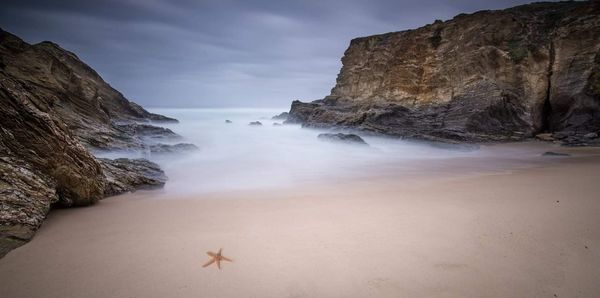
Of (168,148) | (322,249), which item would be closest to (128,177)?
(322,249)

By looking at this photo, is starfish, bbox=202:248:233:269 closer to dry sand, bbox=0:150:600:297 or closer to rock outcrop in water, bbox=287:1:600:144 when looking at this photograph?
dry sand, bbox=0:150:600:297

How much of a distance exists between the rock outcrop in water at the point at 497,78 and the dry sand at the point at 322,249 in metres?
12.6

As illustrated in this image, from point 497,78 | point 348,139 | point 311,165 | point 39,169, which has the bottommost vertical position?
point 311,165

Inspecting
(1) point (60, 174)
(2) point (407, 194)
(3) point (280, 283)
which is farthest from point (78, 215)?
(2) point (407, 194)

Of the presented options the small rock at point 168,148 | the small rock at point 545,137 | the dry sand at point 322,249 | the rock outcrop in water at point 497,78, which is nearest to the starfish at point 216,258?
the dry sand at point 322,249

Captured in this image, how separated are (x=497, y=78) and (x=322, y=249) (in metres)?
17.8

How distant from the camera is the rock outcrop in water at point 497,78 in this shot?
13898 millimetres

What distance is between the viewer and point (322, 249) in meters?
2.71

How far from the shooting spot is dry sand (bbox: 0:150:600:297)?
2.15m

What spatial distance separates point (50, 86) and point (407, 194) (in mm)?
12677

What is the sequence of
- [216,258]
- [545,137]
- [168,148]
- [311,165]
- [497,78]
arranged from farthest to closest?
[497,78], [545,137], [168,148], [311,165], [216,258]

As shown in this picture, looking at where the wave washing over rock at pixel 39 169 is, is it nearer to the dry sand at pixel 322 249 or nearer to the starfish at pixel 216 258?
the dry sand at pixel 322 249

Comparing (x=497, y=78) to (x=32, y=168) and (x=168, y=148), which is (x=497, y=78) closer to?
(x=168, y=148)

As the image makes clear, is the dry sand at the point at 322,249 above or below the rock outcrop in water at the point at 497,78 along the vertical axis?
below
